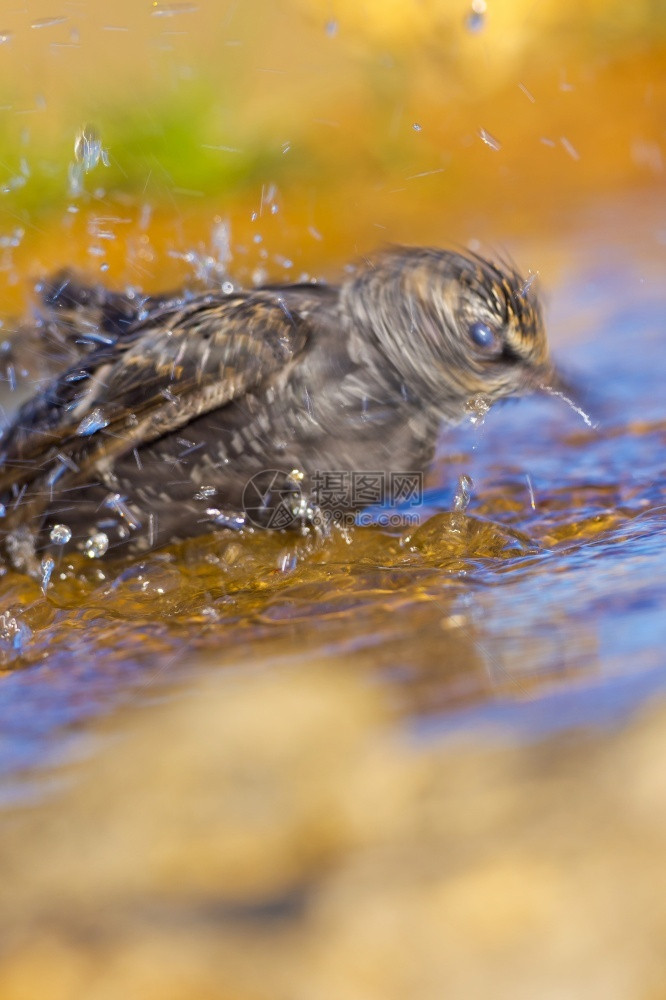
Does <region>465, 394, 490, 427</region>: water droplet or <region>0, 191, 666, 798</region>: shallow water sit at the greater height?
<region>465, 394, 490, 427</region>: water droplet

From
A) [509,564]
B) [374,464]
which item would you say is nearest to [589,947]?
[509,564]

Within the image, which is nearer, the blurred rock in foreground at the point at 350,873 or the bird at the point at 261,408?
the blurred rock in foreground at the point at 350,873

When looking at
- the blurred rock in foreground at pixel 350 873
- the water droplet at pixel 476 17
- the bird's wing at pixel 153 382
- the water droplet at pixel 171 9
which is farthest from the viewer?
the water droplet at pixel 476 17

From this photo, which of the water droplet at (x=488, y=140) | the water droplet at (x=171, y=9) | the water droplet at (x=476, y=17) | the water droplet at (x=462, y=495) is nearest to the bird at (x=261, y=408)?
the water droplet at (x=462, y=495)

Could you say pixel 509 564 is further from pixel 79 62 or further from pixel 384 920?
pixel 79 62

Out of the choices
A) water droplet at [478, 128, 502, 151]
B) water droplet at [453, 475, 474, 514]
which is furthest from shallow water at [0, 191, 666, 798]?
water droplet at [478, 128, 502, 151]

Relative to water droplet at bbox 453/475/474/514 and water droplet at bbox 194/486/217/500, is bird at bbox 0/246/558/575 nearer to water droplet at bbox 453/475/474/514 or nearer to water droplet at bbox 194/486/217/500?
water droplet at bbox 194/486/217/500

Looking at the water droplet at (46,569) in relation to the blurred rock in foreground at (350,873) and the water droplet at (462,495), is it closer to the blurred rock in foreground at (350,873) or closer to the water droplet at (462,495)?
the water droplet at (462,495)
